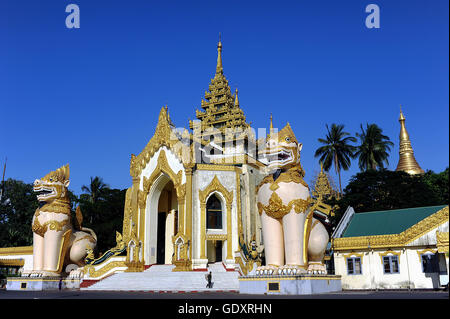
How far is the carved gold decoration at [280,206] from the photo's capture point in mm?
12961

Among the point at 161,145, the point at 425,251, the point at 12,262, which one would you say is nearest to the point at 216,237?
the point at 161,145

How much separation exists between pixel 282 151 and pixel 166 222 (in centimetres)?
1572

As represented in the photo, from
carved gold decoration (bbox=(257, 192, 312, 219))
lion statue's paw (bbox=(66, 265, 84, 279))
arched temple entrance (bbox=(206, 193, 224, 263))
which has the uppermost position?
arched temple entrance (bbox=(206, 193, 224, 263))

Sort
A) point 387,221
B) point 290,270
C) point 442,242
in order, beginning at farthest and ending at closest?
point 387,221 → point 442,242 → point 290,270

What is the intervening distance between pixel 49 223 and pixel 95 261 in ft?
13.2

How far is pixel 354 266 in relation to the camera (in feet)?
56.7

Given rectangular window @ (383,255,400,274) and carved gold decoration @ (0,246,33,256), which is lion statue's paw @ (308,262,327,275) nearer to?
rectangular window @ (383,255,400,274)

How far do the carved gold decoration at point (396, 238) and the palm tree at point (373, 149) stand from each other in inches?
921

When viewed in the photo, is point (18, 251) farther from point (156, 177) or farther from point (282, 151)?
point (282, 151)

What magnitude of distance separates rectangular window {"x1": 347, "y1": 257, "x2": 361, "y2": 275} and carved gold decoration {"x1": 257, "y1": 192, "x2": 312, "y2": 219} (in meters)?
5.68

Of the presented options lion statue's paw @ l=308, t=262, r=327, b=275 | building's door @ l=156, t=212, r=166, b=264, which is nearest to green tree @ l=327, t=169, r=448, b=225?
building's door @ l=156, t=212, r=166, b=264

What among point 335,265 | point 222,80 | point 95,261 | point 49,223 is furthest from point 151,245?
point 222,80

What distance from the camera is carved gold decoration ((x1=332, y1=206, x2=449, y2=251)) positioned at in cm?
1555
